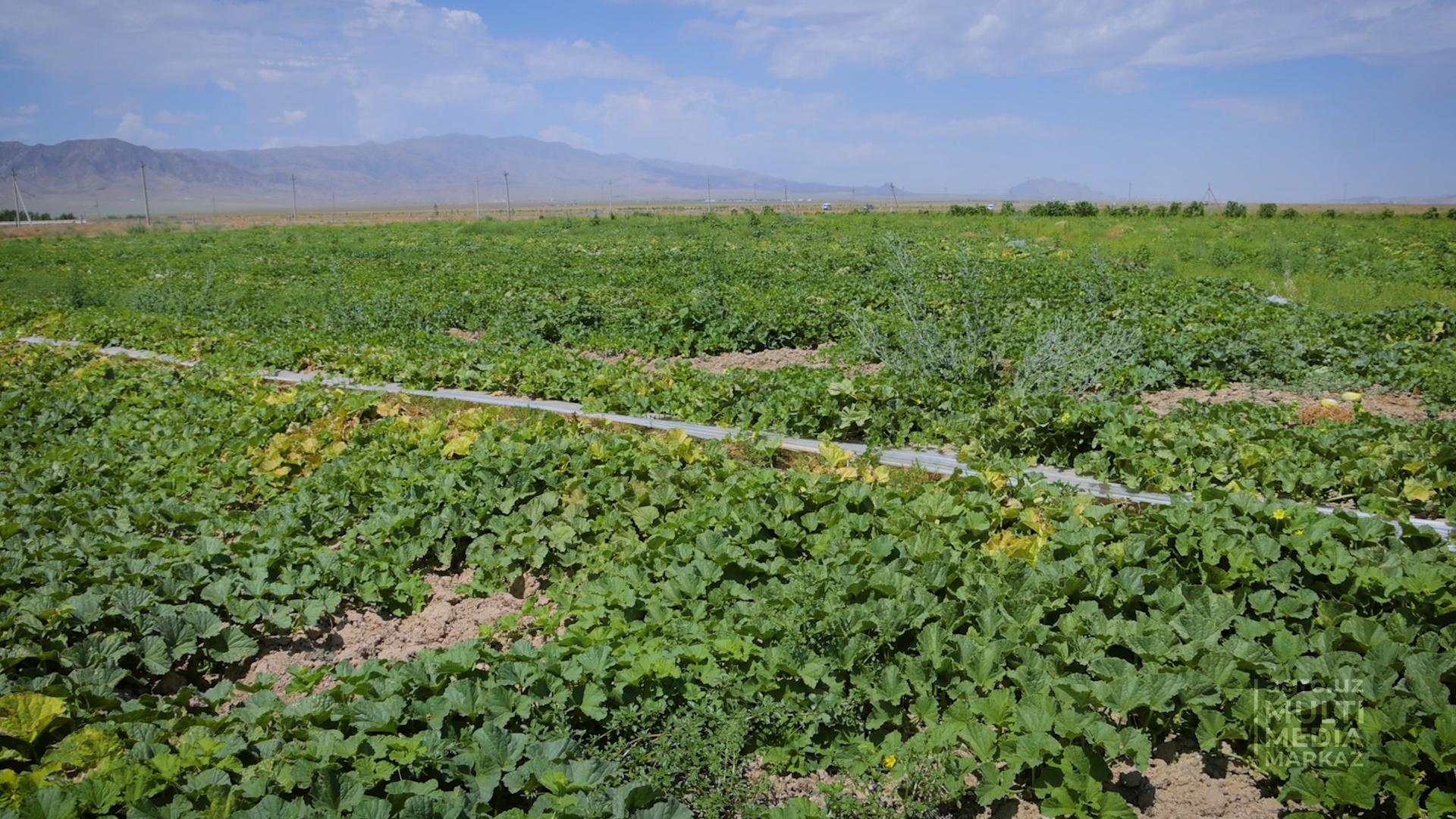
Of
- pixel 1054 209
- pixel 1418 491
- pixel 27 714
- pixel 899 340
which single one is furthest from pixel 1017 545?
pixel 1054 209

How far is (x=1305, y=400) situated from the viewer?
23.9 feet

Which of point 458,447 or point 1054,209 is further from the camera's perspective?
point 1054,209

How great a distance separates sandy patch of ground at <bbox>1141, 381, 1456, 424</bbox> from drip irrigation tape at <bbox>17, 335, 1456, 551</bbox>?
1768 millimetres

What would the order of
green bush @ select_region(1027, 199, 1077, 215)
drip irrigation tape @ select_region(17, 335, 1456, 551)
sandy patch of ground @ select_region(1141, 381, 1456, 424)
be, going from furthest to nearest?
green bush @ select_region(1027, 199, 1077, 215) → sandy patch of ground @ select_region(1141, 381, 1456, 424) → drip irrigation tape @ select_region(17, 335, 1456, 551)

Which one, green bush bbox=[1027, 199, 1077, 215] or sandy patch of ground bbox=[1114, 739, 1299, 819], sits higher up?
green bush bbox=[1027, 199, 1077, 215]

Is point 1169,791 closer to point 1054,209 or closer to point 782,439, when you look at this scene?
point 782,439

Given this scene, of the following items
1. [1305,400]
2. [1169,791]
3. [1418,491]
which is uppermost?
[1305,400]

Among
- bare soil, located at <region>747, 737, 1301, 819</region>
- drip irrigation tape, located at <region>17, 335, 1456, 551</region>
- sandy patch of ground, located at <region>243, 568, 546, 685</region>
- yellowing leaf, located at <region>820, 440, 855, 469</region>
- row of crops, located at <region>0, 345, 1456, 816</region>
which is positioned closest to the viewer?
row of crops, located at <region>0, 345, 1456, 816</region>

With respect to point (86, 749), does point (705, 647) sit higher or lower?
higher

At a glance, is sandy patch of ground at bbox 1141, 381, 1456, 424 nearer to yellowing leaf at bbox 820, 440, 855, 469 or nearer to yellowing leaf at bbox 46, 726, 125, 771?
yellowing leaf at bbox 820, 440, 855, 469

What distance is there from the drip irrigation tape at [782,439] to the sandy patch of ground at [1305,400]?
1768 mm

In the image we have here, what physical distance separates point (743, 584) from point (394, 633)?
67.2 inches

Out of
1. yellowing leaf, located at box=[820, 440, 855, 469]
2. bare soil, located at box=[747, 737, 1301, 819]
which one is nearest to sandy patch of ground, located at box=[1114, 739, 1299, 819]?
bare soil, located at box=[747, 737, 1301, 819]

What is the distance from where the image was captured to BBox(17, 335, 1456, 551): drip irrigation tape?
4.98m
